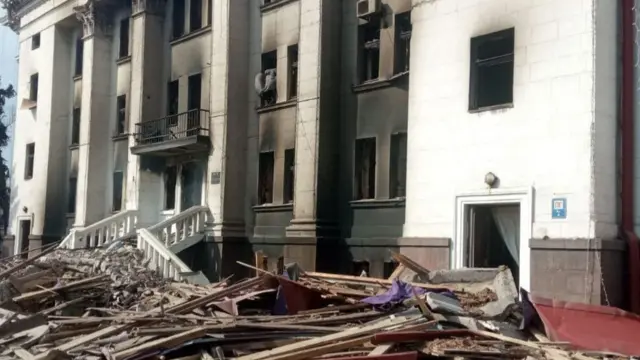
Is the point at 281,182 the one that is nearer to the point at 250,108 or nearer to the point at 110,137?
the point at 250,108

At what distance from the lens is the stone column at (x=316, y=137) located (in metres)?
17.5

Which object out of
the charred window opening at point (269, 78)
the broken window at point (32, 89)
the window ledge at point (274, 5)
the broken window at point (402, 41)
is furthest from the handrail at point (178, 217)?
the broken window at point (32, 89)

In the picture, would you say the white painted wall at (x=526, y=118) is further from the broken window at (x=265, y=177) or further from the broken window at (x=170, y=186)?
the broken window at (x=170, y=186)

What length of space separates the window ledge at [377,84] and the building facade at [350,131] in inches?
2.2

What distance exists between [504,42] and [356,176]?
205 inches

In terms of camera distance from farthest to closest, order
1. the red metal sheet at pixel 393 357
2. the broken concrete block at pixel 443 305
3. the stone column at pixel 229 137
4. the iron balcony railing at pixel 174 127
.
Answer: the iron balcony railing at pixel 174 127
the stone column at pixel 229 137
the broken concrete block at pixel 443 305
the red metal sheet at pixel 393 357

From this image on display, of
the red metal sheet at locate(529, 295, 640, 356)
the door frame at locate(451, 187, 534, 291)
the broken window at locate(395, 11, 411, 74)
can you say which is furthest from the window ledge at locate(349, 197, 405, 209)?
the red metal sheet at locate(529, 295, 640, 356)

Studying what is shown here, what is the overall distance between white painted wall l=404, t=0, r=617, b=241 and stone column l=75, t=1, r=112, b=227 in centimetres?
1488

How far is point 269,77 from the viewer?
19.8 meters

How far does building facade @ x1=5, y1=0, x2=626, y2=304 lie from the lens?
40.6ft

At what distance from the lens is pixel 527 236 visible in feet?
42.0

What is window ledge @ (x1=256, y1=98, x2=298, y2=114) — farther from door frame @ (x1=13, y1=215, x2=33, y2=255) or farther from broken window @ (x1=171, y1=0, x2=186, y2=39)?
door frame @ (x1=13, y1=215, x2=33, y2=255)

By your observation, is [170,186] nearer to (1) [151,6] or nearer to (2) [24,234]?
(1) [151,6]

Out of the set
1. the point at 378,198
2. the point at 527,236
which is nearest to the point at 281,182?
the point at 378,198
